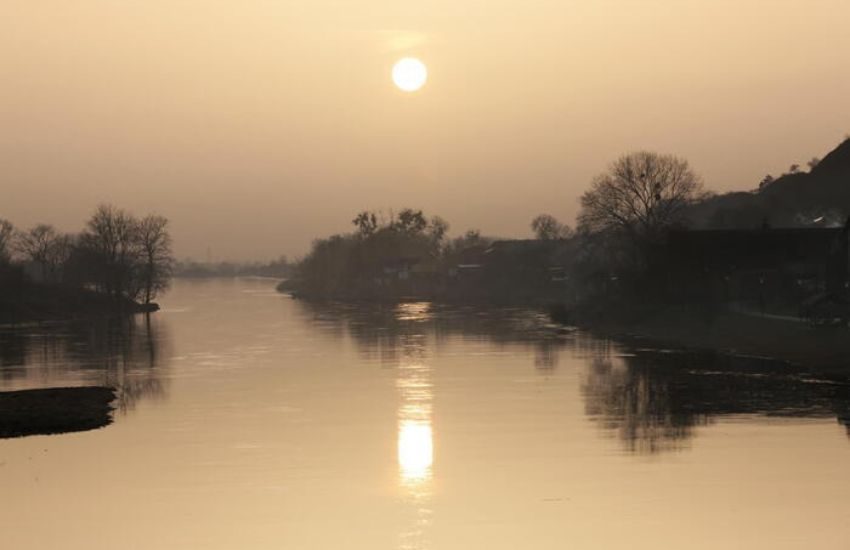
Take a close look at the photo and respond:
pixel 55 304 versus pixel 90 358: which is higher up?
pixel 55 304

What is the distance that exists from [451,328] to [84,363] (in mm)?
39841

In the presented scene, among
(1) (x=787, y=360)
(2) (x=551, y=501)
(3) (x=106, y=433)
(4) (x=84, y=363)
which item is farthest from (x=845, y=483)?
(4) (x=84, y=363)

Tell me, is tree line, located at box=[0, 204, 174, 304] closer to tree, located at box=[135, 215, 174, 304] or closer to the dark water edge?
tree, located at box=[135, 215, 174, 304]

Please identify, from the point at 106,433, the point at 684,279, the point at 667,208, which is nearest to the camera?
the point at 106,433

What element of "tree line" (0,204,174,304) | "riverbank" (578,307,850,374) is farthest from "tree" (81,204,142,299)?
"riverbank" (578,307,850,374)

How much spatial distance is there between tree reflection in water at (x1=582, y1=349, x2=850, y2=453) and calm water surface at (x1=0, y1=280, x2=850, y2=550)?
0.52ft

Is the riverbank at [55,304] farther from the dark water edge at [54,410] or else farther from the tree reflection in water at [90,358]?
the dark water edge at [54,410]

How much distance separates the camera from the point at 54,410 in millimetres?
46406

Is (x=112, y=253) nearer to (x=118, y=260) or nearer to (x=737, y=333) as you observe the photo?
(x=118, y=260)

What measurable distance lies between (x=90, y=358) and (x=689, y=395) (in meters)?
44.2

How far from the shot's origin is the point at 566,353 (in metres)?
74.5

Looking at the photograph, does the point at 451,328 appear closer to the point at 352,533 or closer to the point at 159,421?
the point at 159,421

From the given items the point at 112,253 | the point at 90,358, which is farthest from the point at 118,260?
the point at 90,358

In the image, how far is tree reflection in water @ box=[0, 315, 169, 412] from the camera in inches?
2361
